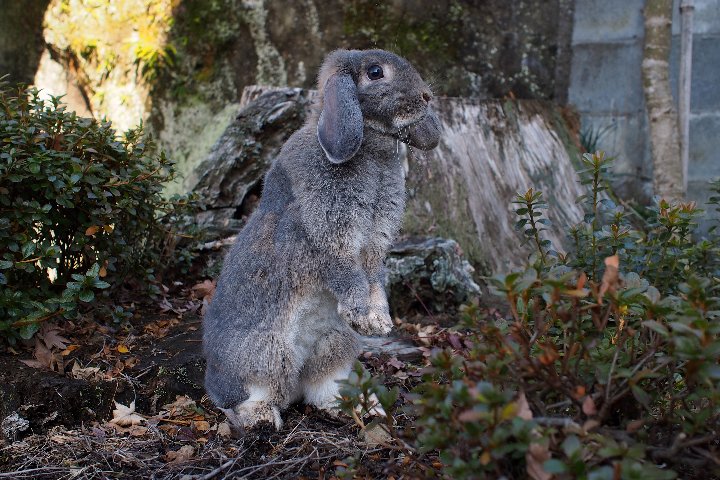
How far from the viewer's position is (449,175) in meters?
5.42

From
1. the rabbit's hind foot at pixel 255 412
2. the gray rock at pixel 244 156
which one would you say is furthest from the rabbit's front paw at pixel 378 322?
the gray rock at pixel 244 156

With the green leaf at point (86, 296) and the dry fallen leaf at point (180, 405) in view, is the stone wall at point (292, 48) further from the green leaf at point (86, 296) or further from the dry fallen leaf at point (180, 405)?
the dry fallen leaf at point (180, 405)

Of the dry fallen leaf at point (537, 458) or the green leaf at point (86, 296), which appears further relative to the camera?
the green leaf at point (86, 296)

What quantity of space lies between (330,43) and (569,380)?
4.97m

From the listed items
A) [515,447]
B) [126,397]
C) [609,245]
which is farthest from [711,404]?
[126,397]

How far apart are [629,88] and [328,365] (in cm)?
567

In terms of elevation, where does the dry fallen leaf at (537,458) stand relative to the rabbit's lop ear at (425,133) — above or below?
below

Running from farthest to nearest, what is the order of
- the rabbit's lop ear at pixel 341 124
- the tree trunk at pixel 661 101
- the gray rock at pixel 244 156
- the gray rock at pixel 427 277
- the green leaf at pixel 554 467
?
1. the tree trunk at pixel 661 101
2. the gray rock at pixel 244 156
3. the gray rock at pixel 427 277
4. the rabbit's lop ear at pixel 341 124
5. the green leaf at pixel 554 467

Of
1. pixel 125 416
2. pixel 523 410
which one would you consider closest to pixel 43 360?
pixel 125 416

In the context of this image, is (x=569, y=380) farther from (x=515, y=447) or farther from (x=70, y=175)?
(x=70, y=175)

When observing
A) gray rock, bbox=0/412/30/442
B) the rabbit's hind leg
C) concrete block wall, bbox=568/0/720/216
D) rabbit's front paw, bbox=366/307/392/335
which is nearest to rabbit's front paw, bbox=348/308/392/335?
rabbit's front paw, bbox=366/307/392/335

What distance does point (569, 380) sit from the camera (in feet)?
6.90

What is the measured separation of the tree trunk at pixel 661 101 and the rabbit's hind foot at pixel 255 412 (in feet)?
13.1

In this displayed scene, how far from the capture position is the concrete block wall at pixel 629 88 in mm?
7559
